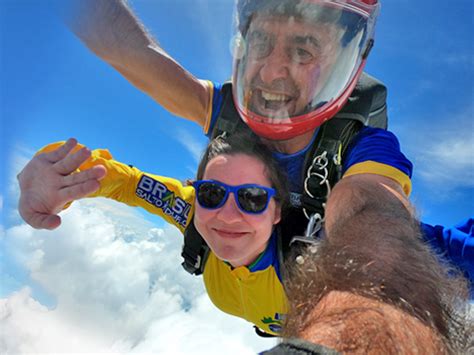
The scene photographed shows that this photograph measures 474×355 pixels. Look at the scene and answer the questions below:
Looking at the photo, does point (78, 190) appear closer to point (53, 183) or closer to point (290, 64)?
point (53, 183)

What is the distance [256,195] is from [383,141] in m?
0.75

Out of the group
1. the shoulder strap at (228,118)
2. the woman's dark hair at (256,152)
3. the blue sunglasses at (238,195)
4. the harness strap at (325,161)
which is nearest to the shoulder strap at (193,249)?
the blue sunglasses at (238,195)

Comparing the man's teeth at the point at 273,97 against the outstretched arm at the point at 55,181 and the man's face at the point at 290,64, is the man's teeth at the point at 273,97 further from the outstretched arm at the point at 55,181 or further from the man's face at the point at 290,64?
the outstretched arm at the point at 55,181

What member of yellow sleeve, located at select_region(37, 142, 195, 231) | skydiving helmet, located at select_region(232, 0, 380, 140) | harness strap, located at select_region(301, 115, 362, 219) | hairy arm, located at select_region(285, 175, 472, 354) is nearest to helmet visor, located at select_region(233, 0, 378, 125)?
skydiving helmet, located at select_region(232, 0, 380, 140)

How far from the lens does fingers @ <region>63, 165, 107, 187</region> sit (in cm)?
156

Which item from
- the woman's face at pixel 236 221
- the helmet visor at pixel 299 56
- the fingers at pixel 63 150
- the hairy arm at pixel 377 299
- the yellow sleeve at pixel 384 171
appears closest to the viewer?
the hairy arm at pixel 377 299

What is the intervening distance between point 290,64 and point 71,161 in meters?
1.22

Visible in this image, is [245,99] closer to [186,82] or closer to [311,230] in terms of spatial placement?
[186,82]

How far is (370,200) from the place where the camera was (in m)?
1.20

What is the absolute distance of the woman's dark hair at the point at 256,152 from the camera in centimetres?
218

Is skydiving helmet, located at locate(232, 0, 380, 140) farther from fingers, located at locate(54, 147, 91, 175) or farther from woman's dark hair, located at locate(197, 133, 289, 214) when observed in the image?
fingers, located at locate(54, 147, 91, 175)

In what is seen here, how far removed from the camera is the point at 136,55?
2422 mm

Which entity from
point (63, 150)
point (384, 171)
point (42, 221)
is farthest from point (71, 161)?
point (384, 171)

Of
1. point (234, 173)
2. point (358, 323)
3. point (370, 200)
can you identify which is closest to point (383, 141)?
point (370, 200)
